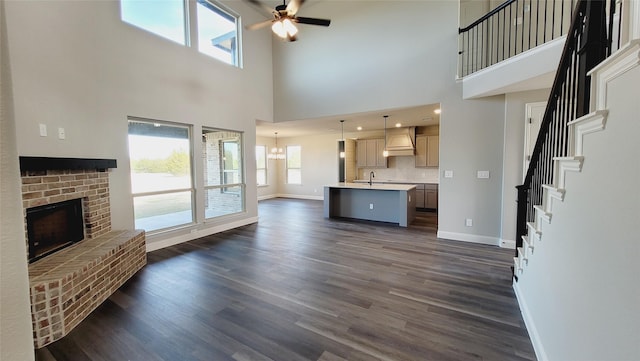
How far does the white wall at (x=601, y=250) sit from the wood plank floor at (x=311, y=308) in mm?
655

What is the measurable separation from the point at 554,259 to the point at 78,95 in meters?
5.25

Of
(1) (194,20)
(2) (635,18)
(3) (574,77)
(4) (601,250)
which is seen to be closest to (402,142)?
(1) (194,20)

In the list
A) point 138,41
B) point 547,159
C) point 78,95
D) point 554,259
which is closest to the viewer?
point 554,259

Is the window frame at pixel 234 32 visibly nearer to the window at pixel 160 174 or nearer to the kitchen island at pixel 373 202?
the window at pixel 160 174

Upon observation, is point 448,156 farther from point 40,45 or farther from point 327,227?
point 40,45

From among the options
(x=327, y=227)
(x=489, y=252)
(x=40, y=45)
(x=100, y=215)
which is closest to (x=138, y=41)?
(x=40, y=45)

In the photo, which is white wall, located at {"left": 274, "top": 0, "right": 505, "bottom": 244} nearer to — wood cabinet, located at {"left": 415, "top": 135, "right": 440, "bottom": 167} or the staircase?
the staircase

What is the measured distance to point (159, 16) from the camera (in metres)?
4.37

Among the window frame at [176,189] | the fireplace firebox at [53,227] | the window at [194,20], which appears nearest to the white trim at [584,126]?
the fireplace firebox at [53,227]

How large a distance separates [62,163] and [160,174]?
161cm

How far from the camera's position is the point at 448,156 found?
4.69 m

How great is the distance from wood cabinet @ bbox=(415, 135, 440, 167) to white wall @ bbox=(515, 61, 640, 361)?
6137 millimetres

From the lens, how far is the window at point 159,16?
3965 millimetres

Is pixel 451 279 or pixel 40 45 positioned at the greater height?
pixel 40 45
